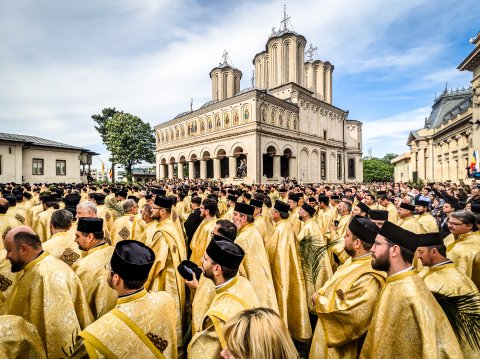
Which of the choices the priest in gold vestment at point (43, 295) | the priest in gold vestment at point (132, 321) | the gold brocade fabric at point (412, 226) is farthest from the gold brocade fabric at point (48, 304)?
the gold brocade fabric at point (412, 226)

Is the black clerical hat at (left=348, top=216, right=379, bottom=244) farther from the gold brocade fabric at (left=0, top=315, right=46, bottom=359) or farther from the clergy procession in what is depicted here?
the gold brocade fabric at (left=0, top=315, right=46, bottom=359)

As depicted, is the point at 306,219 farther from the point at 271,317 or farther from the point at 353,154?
the point at 353,154

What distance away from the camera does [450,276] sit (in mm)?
2982

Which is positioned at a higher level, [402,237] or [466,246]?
[402,237]

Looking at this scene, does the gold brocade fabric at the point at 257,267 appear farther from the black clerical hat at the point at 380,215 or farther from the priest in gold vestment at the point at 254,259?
the black clerical hat at the point at 380,215

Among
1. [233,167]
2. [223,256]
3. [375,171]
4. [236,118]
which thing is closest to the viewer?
[223,256]

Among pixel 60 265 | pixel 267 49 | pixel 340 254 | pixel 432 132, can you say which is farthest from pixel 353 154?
pixel 60 265

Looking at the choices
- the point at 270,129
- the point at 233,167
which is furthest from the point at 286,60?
the point at 233,167

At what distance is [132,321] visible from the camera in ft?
6.57

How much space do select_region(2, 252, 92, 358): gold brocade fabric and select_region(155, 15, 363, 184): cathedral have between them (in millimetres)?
29102

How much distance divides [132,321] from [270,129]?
108 ft

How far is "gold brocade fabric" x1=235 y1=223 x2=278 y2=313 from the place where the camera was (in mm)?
3852

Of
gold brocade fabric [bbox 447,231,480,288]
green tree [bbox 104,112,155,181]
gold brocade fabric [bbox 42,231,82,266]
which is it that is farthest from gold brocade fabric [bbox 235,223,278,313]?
green tree [bbox 104,112,155,181]

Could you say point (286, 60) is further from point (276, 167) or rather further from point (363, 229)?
point (363, 229)
